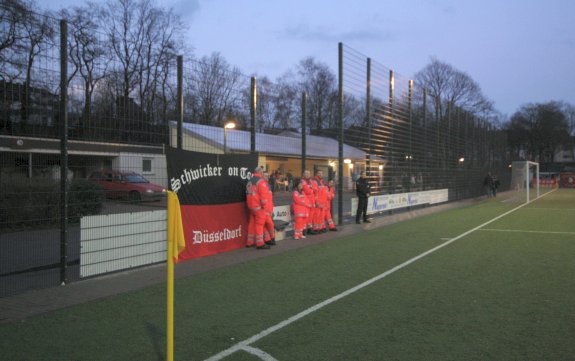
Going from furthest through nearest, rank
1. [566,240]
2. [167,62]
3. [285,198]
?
1. [285,198]
2. [566,240]
3. [167,62]

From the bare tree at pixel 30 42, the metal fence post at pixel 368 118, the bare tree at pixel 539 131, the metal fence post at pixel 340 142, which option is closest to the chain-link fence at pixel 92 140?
the bare tree at pixel 30 42

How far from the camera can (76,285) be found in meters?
7.38

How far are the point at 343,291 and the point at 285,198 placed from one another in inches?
258

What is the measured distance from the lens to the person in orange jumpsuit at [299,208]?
12703 mm

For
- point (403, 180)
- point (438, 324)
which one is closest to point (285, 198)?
point (438, 324)

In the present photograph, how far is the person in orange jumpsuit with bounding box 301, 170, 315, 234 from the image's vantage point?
12.9 meters

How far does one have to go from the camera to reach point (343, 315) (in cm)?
589

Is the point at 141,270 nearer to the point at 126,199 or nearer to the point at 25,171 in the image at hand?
the point at 126,199

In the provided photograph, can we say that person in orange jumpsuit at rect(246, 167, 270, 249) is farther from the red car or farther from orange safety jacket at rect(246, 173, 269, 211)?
the red car

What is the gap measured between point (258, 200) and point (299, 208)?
2144 millimetres

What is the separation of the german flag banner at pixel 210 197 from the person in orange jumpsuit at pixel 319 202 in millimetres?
2500

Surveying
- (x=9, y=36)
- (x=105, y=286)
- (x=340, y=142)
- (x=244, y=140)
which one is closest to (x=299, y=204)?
(x=244, y=140)

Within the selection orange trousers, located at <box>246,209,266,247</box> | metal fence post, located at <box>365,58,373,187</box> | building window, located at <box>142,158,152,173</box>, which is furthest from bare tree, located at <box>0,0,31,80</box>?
metal fence post, located at <box>365,58,373,187</box>

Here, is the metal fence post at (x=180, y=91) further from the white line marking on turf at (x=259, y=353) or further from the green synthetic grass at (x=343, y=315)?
the white line marking on turf at (x=259, y=353)
